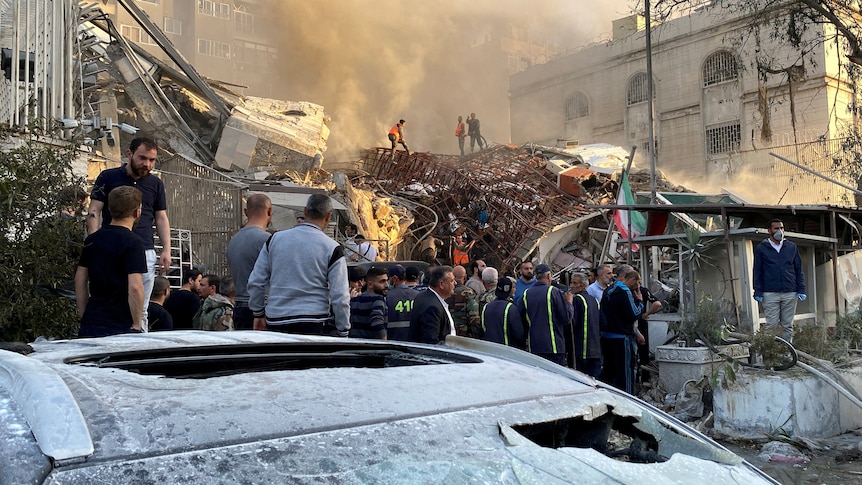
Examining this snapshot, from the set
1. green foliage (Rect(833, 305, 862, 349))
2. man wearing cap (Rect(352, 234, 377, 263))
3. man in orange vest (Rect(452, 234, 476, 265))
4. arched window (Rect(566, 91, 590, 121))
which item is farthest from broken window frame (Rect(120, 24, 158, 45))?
green foliage (Rect(833, 305, 862, 349))

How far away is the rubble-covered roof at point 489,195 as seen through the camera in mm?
18719

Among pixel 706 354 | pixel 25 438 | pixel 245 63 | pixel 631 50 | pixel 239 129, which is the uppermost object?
pixel 245 63

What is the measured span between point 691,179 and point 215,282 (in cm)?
3158

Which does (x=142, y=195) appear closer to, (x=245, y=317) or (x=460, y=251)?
(x=245, y=317)

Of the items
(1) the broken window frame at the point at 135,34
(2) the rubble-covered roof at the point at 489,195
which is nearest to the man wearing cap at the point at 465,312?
(2) the rubble-covered roof at the point at 489,195

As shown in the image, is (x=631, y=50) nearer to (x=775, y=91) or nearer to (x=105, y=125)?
(x=775, y=91)

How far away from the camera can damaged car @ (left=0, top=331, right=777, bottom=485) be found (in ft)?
3.55

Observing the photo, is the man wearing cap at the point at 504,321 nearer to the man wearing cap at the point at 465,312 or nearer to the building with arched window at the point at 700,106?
the man wearing cap at the point at 465,312

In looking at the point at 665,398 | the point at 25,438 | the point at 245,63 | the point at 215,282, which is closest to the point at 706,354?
the point at 665,398

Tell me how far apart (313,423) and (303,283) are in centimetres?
295

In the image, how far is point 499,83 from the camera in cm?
4641

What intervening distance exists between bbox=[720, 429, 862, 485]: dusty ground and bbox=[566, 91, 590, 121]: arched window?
34.4m

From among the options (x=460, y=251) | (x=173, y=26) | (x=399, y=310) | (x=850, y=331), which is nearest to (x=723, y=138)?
(x=460, y=251)

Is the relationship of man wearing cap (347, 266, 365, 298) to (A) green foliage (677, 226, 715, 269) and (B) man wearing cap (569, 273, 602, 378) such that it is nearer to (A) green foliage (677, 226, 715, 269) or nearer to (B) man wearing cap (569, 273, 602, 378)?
(B) man wearing cap (569, 273, 602, 378)
